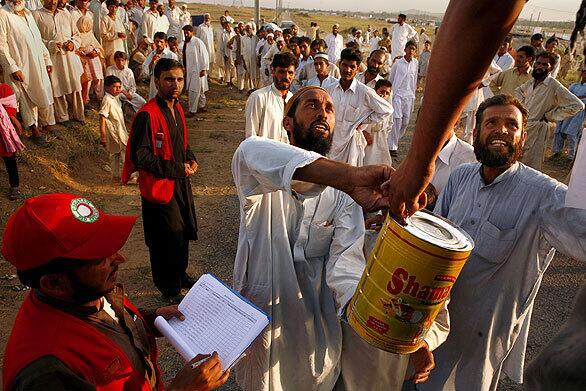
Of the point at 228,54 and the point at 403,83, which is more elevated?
the point at 403,83

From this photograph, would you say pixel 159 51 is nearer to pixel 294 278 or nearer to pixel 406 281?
pixel 294 278

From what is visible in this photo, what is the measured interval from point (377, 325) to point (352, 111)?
15.9 feet

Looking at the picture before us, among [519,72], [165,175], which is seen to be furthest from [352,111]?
[519,72]

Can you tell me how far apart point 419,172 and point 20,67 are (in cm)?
811

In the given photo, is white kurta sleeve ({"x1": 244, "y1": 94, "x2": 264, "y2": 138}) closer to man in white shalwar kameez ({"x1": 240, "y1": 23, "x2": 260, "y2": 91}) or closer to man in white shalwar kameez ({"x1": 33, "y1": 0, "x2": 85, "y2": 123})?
man in white shalwar kameez ({"x1": 33, "y1": 0, "x2": 85, "y2": 123})

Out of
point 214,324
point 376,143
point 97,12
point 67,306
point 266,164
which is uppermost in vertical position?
point 266,164

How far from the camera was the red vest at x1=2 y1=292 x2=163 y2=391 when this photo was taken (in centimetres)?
133

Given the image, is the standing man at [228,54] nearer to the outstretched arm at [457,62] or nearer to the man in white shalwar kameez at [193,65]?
the man in white shalwar kameez at [193,65]

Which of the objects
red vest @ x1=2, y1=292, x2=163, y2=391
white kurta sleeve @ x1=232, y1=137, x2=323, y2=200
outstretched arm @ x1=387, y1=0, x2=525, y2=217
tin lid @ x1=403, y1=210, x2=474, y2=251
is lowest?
red vest @ x1=2, y1=292, x2=163, y2=391

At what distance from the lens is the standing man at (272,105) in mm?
5383

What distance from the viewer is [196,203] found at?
22.5 ft

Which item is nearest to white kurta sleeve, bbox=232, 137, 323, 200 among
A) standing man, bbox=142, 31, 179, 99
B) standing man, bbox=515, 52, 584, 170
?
standing man, bbox=515, 52, 584, 170

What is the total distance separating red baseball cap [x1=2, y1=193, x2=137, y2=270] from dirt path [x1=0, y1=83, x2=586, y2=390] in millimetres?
2317

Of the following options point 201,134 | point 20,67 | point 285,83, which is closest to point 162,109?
point 285,83
